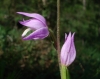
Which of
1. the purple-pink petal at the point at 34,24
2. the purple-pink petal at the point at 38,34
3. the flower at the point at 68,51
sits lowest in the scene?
the flower at the point at 68,51

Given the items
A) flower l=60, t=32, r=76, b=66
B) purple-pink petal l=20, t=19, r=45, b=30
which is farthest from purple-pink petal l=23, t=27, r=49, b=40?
flower l=60, t=32, r=76, b=66

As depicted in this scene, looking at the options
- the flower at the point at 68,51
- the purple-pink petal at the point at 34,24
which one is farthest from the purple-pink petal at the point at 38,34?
the flower at the point at 68,51

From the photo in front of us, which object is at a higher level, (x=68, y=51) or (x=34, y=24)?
(x=34, y=24)

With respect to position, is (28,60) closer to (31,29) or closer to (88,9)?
(31,29)

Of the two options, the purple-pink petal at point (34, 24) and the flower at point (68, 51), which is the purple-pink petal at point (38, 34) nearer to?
the purple-pink petal at point (34, 24)

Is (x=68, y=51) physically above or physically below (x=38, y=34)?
below

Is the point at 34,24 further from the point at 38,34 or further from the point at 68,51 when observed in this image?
the point at 68,51

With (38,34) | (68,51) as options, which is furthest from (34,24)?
(68,51)

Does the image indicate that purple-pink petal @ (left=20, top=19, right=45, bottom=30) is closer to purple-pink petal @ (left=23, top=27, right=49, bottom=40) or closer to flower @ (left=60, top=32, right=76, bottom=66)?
purple-pink petal @ (left=23, top=27, right=49, bottom=40)
